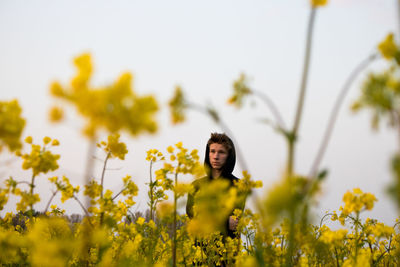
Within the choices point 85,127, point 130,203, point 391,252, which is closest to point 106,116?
point 85,127

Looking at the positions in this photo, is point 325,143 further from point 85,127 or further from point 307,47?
point 85,127

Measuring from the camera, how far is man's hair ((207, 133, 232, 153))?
6.02 metres

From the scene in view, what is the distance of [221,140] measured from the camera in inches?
242

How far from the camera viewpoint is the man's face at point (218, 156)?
18.9 ft

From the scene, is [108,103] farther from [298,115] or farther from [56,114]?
[298,115]

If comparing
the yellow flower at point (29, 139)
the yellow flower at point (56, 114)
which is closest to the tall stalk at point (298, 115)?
the yellow flower at point (56, 114)

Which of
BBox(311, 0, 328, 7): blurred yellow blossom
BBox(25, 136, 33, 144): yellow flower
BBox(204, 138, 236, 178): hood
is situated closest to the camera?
BBox(311, 0, 328, 7): blurred yellow blossom

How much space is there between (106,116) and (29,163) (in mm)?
1152

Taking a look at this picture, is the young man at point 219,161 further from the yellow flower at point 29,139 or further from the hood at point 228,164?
the yellow flower at point 29,139

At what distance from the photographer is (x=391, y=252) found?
167 inches

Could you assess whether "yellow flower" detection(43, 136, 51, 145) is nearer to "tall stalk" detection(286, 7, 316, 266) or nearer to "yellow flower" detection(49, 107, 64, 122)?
"yellow flower" detection(49, 107, 64, 122)

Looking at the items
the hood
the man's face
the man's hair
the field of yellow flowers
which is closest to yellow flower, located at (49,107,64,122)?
the field of yellow flowers

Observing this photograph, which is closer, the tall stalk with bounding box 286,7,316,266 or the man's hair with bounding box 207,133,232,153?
the tall stalk with bounding box 286,7,316,266

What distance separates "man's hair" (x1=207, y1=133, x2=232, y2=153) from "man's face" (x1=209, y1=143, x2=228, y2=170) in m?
0.09
